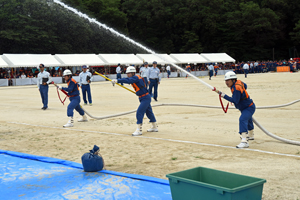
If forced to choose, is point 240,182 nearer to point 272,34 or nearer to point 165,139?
point 165,139

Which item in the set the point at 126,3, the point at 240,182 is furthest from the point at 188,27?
the point at 240,182

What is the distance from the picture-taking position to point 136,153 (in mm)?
8375

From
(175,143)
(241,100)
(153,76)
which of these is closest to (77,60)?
(153,76)

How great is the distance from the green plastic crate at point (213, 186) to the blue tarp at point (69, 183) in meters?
1.03

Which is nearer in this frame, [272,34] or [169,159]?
[169,159]

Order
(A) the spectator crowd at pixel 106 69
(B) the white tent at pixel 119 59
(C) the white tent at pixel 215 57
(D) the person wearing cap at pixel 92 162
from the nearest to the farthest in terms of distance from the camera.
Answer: (D) the person wearing cap at pixel 92 162
(A) the spectator crowd at pixel 106 69
(B) the white tent at pixel 119 59
(C) the white tent at pixel 215 57

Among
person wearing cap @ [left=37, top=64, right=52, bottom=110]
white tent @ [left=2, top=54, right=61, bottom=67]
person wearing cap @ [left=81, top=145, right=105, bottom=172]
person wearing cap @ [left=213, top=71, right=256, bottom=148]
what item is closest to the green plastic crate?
person wearing cap @ [left=81, top=145, right=105, bottom=172]

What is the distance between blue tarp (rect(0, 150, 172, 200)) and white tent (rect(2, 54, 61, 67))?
34633 millimetres

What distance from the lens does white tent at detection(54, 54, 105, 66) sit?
43.7m

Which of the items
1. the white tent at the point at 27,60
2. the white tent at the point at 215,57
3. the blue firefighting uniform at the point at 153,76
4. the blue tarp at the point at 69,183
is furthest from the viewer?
the white tent at the point at 215,57

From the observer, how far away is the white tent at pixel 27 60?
39656mm

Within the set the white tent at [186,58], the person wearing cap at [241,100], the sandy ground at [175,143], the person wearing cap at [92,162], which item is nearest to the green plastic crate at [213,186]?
the sandy ground at [175,143]

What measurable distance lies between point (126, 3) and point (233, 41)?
85.4 ft

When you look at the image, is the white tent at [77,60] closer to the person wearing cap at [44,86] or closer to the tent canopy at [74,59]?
the tent canopy at [74,59]
